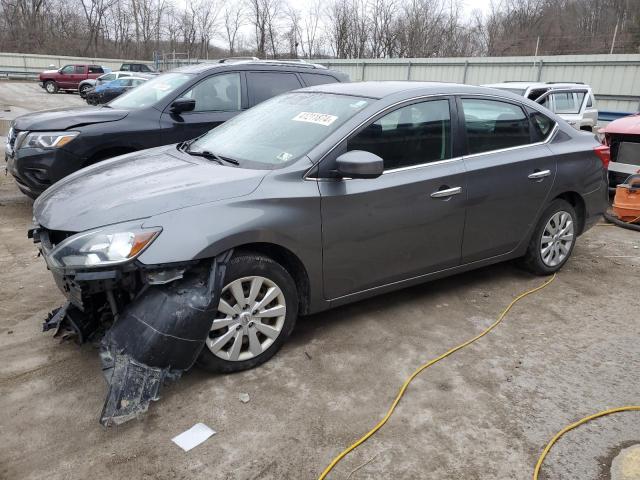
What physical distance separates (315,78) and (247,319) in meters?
4.53

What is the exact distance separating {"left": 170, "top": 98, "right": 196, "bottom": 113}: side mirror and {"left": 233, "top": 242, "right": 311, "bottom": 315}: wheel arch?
3249 mm

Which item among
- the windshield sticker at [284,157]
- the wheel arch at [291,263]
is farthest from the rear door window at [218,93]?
the wheel arch at [291,263]

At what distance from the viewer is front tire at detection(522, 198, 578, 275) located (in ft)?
15.5

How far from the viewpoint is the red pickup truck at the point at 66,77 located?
102 feet

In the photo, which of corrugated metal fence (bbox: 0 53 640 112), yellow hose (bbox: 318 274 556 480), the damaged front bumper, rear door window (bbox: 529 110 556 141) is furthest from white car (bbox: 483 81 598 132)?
the damaged front bumper

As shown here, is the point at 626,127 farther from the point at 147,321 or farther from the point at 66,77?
the point at 66,77

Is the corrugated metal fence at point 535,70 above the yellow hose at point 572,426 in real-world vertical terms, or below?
above

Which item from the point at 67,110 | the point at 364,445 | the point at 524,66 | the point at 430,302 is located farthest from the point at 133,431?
the point at 524,66

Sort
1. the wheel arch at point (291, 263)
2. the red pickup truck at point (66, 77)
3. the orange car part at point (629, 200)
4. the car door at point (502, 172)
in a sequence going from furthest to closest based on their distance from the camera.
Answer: the red pickup truck at point (66, 77), the orange car part at point (629, 200), the car door at point (502, 172), the wheel arch at point (291, 263)

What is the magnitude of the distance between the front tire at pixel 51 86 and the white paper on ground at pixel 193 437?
33.6 metres

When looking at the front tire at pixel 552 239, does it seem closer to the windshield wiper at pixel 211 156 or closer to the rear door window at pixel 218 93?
the windshield wiper at pixel 211 156

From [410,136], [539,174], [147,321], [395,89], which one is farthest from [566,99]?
[147,321]

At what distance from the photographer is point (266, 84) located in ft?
21.4

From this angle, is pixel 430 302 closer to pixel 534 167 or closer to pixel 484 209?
pixel 484 209
